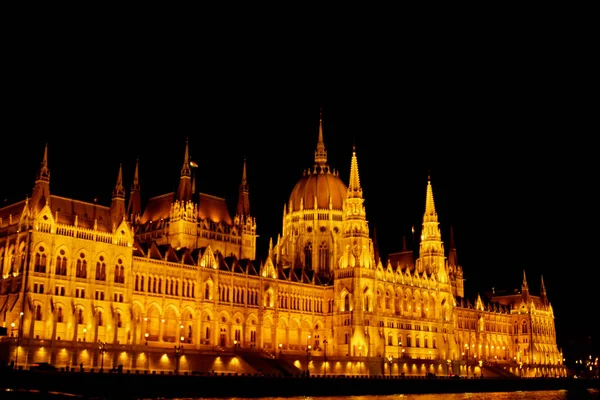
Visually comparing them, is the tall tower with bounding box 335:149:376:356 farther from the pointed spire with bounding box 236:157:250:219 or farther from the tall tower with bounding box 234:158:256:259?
the pointed spire with bounding box 236:157:250:219

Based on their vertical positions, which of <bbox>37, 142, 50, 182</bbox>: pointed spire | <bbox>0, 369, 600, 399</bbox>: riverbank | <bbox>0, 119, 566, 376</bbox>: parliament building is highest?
<bbox>37, 142, 50, 182</bbox>: pointed spire

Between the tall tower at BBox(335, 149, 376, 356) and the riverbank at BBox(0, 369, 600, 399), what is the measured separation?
1523cm

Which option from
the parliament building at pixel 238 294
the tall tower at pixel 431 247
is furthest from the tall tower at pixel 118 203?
the tall tower at pixel 431 247

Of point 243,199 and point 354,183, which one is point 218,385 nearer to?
point 354,183

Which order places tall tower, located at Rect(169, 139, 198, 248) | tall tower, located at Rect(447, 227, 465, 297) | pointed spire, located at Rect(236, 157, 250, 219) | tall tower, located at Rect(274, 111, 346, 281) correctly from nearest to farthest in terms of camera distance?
tall tower, located at Rect(169, 139, 198, 248) < pointed spire, located at Rect(236, 157, 250, 219) < tall tower, located at Rect(274, 111, 346, 281) < tall tower, located at Rect(447, 227, 465, 297)

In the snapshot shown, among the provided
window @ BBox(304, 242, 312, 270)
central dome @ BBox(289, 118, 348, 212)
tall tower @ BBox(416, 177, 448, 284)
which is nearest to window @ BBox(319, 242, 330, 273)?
window @ BBox(304, 242, 312, 270)

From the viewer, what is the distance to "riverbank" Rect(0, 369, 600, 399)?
72875 mm

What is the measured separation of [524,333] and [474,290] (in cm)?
1431

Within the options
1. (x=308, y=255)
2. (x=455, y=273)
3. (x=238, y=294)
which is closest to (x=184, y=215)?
(x=238, y=294)

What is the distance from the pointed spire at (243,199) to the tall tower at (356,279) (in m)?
18.2

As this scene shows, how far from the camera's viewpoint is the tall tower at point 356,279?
422 feet

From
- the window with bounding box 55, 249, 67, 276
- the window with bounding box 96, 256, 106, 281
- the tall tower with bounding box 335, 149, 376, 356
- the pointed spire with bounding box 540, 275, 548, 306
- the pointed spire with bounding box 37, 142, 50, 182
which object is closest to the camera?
the window with bounding box 55, 249, 67, 276

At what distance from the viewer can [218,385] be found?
87.4m

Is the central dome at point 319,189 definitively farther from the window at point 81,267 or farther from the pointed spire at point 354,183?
the window at point 81,267
